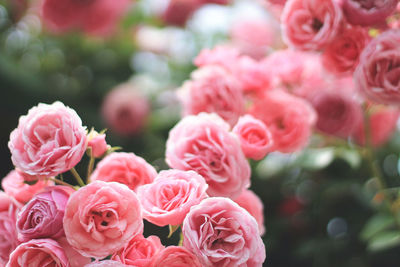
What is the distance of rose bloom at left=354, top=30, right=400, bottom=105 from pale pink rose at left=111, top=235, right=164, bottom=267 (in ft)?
1.06

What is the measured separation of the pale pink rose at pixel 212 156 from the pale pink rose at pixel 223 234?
93 mm

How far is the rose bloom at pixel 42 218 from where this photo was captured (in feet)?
1.48

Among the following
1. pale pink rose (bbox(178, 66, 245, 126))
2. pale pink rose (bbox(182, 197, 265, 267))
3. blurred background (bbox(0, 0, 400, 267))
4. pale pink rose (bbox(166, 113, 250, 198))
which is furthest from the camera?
blurred background (bbox(0, 0, 400, 267))

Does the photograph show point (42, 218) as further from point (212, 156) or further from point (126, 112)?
point (126, 112)

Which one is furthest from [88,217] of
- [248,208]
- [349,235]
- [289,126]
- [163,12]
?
[163,12]

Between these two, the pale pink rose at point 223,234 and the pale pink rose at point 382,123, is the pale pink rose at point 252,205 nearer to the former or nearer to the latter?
the pale pink rose at point 223,234

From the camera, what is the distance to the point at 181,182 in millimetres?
469

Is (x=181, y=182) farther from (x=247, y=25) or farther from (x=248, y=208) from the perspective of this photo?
(x=247, y=25)

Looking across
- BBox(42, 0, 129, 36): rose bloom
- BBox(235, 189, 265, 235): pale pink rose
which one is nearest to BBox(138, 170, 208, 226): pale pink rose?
BBox(235, 189, 265, 235): pale pink rose

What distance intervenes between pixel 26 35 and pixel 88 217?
97 centimetres

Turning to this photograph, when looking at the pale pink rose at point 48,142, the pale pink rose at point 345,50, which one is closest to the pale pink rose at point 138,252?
the pale pink rose at point 48,142

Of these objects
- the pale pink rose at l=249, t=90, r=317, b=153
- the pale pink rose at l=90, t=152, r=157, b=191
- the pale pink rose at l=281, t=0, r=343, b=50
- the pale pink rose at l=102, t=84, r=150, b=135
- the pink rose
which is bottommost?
the pale pink rose at l=102, t=84, r=150, b=135

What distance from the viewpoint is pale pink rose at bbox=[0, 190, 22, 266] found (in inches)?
20.1

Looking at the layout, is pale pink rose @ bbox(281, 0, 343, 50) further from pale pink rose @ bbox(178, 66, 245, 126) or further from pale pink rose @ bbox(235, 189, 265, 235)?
pale pink rose @ bbox(235, 189, 265, 235)
